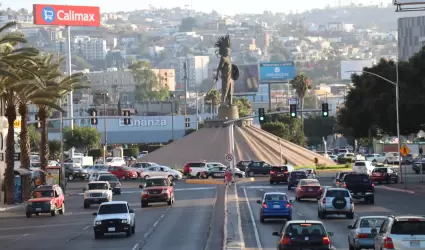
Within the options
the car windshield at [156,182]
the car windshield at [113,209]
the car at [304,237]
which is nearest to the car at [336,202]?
the car windshield at [113,209]

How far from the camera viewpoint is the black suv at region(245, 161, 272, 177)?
102 metres

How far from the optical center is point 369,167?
92.5 metres

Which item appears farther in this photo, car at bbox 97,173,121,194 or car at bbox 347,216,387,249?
car at bbox 97,173,121,194

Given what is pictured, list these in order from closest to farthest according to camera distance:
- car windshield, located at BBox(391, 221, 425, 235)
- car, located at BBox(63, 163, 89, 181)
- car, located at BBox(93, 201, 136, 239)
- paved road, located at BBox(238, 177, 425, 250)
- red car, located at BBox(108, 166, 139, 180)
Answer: car windshield, located at BBox(391, 221, 425, 235) < paved road, located at BBox(238, 177, 425, 250) < car, located at BBox(93, 201, 136, 239) < red car, located at BBox(108, 166, 139, 180) < car, located at BBox(63, 163, 89, 181)

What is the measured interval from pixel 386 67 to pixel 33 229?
51.8 m

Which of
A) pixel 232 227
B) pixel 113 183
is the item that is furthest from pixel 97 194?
pixel 232 227

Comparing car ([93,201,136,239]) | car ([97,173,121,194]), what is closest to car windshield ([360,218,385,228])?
car ([93,201,136,239])

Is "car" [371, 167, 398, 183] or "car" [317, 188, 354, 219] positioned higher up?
"car" [317, 188, 354, 219]

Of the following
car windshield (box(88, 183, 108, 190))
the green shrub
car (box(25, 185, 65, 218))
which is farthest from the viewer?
the green shrub

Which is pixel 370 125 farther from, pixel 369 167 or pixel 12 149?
pixel 12 149

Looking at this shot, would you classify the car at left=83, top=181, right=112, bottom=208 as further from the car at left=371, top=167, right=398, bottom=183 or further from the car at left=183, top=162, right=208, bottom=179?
the car at left=183, top=162, right=208, bottom=179

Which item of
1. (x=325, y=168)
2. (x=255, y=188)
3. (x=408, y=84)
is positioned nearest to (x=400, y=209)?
(x=255, y=188)

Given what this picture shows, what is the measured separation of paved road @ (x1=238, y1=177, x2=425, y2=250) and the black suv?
18655 millimetres

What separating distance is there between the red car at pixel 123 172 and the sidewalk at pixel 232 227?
33.8 m
